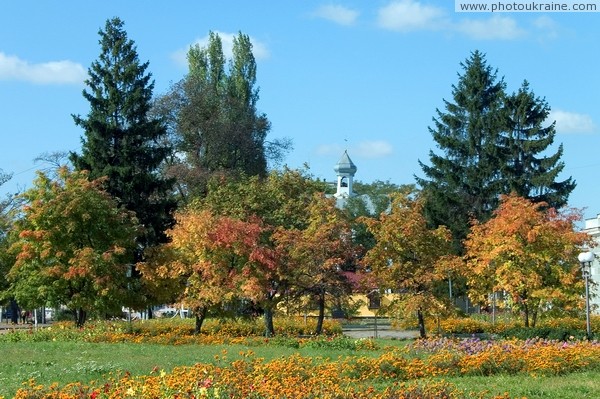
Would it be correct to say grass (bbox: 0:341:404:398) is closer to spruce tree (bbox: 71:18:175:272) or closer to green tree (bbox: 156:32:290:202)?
spruce tree (bbox: 71:18:175:272)

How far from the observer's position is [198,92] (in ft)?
166

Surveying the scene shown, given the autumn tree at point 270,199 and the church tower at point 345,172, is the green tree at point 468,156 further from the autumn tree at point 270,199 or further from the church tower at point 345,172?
the church tower at point 345,172

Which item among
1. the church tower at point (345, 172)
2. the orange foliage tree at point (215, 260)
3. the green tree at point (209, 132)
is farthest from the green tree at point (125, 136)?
the church tower at point (345, 172)

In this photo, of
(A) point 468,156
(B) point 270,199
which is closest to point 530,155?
(A) point 468,156

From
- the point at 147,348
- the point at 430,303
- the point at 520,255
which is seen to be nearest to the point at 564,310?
the point at 520,255

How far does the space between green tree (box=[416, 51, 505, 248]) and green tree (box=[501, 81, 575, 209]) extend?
30.8 inches

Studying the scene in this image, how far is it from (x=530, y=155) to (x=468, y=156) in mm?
3714

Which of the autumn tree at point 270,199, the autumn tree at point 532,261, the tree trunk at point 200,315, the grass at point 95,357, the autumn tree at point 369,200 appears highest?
the autumn tree at point 369,200

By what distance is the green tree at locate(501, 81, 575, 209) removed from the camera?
47594 mm

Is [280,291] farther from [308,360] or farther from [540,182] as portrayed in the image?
[540,182]

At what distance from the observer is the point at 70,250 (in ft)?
93.7

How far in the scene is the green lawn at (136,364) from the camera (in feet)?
43.0

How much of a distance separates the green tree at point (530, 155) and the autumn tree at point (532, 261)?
17.7 metres

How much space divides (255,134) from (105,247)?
952 inches
